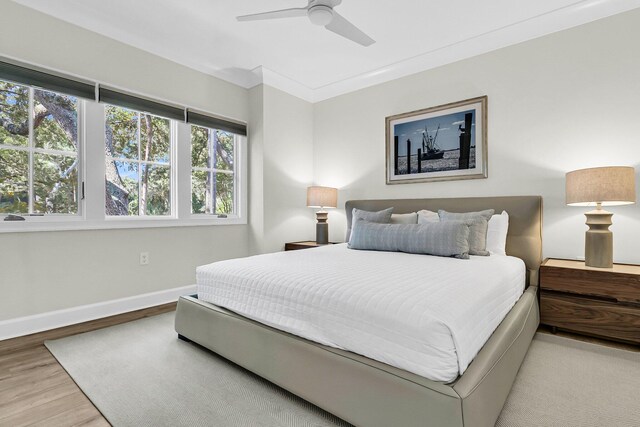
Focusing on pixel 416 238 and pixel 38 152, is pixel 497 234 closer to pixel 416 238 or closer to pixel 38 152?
pixel 416 238

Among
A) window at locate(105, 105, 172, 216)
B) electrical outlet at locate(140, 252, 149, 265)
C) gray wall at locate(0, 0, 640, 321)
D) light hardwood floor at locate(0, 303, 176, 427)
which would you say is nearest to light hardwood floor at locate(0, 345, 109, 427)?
light hardwood floor at locate(0, 303, 176, 427)

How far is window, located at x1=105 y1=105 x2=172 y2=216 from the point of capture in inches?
116

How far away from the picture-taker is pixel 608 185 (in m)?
2.21

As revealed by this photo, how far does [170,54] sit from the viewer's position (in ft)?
10.7

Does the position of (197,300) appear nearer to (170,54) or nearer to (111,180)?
(111,180)

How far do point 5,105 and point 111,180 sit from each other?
865 millimetres

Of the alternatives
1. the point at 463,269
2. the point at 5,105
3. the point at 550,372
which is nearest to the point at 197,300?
the point at 463,269

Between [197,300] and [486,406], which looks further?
[197,300]

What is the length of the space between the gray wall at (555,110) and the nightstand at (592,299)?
1.37 feet

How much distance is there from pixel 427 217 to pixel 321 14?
1933 mm

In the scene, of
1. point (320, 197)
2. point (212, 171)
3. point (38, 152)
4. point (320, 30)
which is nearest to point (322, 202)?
point (320, 197)

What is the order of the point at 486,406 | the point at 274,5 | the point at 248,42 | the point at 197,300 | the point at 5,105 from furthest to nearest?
the point at 248,42 < the point at 274,5 < the point at 5,105 < the point at 197,300 < the point at 486,406

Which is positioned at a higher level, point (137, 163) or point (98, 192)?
point (137, 163)

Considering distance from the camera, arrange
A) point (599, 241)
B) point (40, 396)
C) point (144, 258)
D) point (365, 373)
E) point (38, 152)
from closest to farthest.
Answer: point (365, 373) → point (40, 396) → point (599, 241) → point (38, 152) → point (144, 258)
